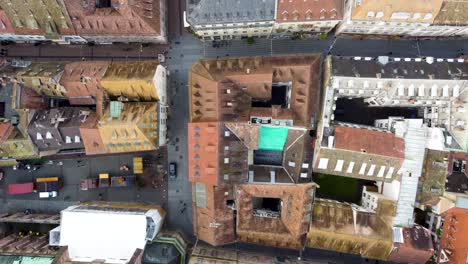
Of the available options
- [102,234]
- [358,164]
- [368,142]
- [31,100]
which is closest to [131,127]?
[102,234]

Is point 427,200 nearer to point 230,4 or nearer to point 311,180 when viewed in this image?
point 311,180

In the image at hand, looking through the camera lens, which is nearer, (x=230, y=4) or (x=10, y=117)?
(x=230, y=4)

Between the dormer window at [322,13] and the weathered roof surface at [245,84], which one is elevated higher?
the dormer window at [322,13]

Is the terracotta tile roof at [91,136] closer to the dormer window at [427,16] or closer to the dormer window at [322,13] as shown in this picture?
the dormer window at [322,13]

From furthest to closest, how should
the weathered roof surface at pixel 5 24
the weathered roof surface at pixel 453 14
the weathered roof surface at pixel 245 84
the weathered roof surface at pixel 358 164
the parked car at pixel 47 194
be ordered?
1. the parked car at pixel 47 194
2. the weathered roof surface at pixel 5 24
3. the weathered roof surface at pixel 245 84
4. the weathered roof surface at pixel 358 164
5. the weathered roof surface at pixel 453 14

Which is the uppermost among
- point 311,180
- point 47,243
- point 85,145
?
point 85,145

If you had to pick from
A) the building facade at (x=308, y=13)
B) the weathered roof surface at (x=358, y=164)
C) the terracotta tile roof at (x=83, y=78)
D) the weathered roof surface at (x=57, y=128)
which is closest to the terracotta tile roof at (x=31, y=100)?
the weathered roof surface at (x=57, y=128)

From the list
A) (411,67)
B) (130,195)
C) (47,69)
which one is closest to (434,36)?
(411,67)
